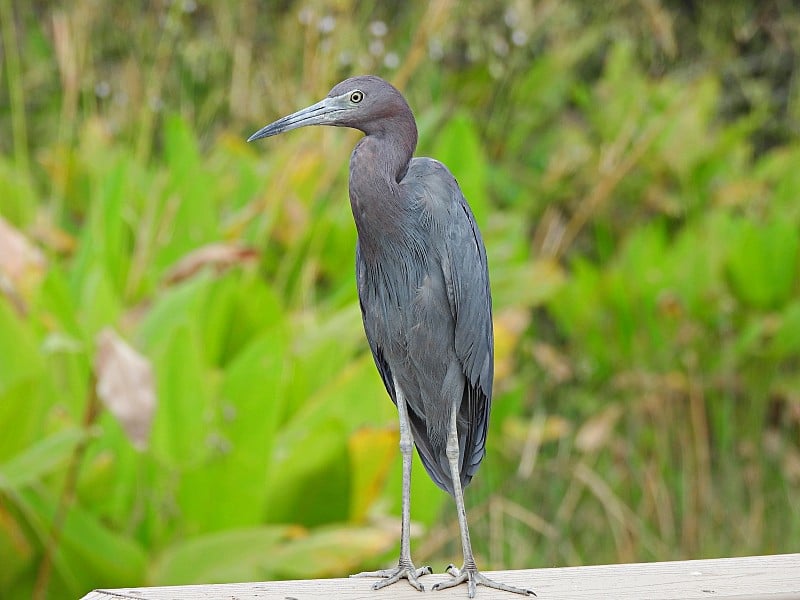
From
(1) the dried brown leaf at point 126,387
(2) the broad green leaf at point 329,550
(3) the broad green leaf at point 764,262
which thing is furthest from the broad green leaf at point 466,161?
(1) the dried brown leaf at point 126,387

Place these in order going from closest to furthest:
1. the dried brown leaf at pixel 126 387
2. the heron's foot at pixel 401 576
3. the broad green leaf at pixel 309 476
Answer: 1. the heron's foot at pixel 401 576
2. the dried brown leaf at pixel 126 387
3. the broad green leaf at pixel 309 476

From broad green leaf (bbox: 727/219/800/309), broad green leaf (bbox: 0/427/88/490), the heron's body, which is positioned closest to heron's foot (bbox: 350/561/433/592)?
the heron's body

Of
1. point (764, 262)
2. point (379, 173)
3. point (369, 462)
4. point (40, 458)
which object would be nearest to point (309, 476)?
point (369, 462)

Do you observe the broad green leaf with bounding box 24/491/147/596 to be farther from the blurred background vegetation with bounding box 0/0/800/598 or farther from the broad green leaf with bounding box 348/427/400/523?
the broad green leaf with bounding box 348/427/400/523

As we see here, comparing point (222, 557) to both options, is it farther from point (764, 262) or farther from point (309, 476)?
point (764, 262)

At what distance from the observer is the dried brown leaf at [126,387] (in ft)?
6.26

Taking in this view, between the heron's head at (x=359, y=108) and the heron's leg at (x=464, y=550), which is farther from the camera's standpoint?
the heron's leg at (x=464, y=550)

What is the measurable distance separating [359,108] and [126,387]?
0.87 metres

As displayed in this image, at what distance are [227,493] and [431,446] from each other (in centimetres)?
79

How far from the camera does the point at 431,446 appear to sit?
1590 mm

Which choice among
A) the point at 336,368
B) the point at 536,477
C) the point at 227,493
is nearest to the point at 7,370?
the point at 227,493

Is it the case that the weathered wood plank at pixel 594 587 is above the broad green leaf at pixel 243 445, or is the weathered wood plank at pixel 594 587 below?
below

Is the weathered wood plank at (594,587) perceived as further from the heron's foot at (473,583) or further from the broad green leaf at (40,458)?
the broad green leaf at (40,458)

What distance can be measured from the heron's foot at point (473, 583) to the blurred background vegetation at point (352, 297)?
0.60 metres
